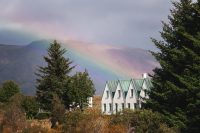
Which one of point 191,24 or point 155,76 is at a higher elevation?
point 191,24

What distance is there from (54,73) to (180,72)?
3529 centimetres

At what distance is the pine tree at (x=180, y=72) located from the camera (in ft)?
120

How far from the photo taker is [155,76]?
139 feet

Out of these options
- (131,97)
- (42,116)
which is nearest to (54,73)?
(42,116)

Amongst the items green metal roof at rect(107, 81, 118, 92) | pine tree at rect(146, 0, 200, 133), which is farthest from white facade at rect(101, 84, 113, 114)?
pine tree at rect(146, 0, 200, 133)

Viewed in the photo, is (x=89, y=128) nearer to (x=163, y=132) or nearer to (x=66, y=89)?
(x=163, y=132)

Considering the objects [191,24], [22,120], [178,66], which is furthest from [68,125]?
[191,24]

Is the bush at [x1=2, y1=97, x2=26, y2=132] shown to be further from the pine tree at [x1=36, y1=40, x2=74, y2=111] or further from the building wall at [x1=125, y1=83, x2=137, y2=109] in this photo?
the building wall at [x1=125, y1=83, x2=137, y2=109]

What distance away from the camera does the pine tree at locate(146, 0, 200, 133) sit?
36.6 m

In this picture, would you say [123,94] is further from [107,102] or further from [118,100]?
[107,102]

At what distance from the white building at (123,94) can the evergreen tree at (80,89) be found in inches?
419

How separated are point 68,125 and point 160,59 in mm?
10776

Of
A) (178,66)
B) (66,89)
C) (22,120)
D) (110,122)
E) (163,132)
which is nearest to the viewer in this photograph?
(163,132)

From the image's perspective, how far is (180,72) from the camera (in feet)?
132
